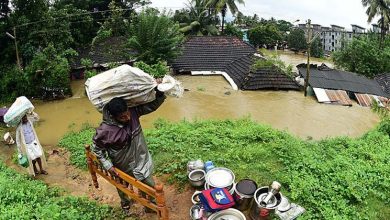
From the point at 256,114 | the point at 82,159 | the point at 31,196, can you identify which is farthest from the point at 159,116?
the point at 31,196

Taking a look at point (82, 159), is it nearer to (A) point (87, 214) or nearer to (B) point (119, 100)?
(A) point (87, 214)

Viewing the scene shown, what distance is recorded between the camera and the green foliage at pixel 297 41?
36.6 m

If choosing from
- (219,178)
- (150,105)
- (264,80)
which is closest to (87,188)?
(219,178)

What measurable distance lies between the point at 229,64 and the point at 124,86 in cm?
1619

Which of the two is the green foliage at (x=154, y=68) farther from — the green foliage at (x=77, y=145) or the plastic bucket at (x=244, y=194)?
the plastic bucket at (x=244, y=194)

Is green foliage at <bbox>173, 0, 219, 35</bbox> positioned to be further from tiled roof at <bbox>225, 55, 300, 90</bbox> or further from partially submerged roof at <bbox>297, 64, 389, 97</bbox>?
partially submerged roof at <bbox>297, 64, 389, 97</bbox>

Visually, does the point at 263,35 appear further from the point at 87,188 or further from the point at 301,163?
the point at 87,188

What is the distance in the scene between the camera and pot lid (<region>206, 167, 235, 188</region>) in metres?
4.66

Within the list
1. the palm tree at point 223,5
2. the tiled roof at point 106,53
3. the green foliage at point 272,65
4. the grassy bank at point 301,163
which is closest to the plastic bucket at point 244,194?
the grassy bank at point 301,163

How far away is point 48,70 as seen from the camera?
1355 centimetres

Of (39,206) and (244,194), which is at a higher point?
(39,206)

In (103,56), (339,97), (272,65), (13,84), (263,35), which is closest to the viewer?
(13,84)

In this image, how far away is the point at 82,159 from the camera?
686 centimetres

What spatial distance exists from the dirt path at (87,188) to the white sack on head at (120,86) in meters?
1.69
